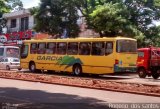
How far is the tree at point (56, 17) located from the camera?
122 ft

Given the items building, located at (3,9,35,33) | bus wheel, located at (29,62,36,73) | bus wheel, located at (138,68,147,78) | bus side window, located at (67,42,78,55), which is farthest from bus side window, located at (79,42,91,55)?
building, located at (3,9,35,33)

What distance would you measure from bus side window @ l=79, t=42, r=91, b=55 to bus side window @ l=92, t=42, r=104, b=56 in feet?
1.53

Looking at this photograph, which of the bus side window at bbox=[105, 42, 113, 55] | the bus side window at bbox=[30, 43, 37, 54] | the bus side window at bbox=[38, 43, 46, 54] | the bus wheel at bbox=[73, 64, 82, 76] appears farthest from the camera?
the bus side window at bbox=[30, 43, 37, 54]

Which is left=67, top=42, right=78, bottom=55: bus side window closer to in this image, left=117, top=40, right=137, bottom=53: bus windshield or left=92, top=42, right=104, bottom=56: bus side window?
left=92, top=42, right=104, bottom=56: bus side window

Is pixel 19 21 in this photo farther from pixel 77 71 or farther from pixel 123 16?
pixel 77 71

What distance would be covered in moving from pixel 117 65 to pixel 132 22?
11365mm

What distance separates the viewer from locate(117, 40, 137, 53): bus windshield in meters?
24.8

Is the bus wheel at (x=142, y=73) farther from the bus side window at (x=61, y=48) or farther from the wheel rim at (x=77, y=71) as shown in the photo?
the bus side window at (x=61, y=48)

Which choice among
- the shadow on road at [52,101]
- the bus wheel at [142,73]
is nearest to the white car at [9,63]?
the bus wheel at [142,73]

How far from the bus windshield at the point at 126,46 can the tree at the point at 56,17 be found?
12.5m

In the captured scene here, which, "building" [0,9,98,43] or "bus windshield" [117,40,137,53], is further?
"building" [0,9,98,43]

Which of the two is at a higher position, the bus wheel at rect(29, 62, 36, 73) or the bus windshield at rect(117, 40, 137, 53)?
the bus windshield at rect(117, 40, 137, 53)

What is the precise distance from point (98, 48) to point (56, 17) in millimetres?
12374

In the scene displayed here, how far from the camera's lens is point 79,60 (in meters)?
27.0
